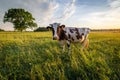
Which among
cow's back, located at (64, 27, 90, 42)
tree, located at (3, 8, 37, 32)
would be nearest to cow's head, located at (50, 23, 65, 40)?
cow's back, located at (64, 27, 90, 42)

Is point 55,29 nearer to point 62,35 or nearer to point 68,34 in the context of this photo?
point 62,35

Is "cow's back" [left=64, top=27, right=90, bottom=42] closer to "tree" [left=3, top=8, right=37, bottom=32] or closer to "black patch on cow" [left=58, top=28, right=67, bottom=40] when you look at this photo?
"black patch on cow" [left=58, top=28, right=67, bottom=40]

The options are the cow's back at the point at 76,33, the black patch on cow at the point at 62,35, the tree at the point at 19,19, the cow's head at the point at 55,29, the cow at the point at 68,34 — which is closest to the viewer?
the cow's head at the point at 55,29

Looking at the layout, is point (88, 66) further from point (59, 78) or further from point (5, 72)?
point (5, 72)

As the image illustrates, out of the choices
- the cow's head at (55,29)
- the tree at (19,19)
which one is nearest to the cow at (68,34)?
the cow's head at (55,29)

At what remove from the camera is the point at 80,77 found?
524 centimetres

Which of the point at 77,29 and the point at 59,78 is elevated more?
the point at 77,29

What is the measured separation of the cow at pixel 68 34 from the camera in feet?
30.8

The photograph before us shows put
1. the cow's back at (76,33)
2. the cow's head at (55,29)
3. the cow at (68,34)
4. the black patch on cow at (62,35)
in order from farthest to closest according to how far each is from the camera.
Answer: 1. the cow's back at (76,33)
2. the black patch on cow at (62,35)
3. the cow at (68,34)
4. the cow's head at (55,29)

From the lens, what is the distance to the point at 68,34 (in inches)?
412

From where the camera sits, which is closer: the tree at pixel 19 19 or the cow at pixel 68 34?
the cow at pixel 68 34

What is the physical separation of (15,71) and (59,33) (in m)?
4.68

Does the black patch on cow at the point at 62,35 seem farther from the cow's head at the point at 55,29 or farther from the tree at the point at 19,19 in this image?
the tree at the point at 19,19

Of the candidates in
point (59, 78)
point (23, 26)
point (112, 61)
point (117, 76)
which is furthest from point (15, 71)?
point (23, 26)
